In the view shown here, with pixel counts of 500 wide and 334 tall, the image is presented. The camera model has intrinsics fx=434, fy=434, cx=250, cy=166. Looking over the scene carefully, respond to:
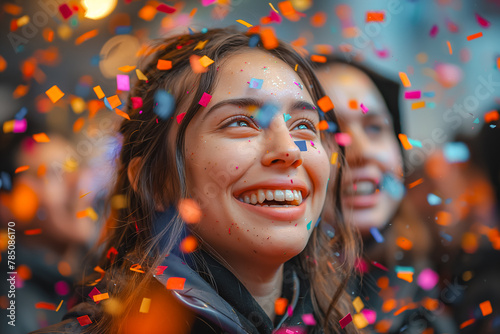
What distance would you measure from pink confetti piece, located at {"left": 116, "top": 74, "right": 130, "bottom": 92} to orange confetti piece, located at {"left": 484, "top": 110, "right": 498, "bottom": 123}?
6.17 ft

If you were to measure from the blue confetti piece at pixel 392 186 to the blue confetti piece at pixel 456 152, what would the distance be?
18.4 inches

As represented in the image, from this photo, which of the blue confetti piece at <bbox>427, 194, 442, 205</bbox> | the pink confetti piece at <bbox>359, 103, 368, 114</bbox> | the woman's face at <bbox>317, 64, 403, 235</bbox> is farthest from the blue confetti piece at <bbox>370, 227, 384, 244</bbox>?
the pink confetti piece at <bbox>359, 103, 368, 114</bbox>

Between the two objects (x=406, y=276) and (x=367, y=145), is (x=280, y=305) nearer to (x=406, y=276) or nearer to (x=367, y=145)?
(x=367, y=145)

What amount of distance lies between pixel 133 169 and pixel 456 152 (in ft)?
6.17

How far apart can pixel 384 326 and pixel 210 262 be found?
1.16 m

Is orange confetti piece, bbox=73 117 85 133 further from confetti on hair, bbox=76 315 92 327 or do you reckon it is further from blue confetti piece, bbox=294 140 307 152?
blue confetti piece, bbox=294 140 307 152

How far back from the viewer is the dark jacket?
1.12m

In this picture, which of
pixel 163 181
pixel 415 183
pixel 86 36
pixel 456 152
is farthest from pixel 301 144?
pixel 456 152

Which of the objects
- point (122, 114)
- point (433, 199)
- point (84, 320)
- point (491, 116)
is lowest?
point (433, 199)

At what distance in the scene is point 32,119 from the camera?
2162mm

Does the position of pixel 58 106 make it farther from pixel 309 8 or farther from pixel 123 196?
pixel 309 8

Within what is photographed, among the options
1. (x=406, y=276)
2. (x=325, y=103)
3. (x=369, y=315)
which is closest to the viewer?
(x=325, y=103)

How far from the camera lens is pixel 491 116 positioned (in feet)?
7.68

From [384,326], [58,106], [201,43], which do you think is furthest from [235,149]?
[58,106]
